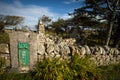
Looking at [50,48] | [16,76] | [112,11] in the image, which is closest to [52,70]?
[16,76]

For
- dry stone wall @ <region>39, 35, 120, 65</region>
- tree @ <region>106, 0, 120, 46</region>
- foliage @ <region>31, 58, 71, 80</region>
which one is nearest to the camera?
foliage @ <region>31, 58, 71, 80</region>

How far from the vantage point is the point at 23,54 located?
8.62 metres

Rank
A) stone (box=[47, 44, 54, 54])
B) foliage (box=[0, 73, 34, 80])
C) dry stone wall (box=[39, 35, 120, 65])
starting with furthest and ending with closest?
dry stone wall (box=[39, 35, 120, 65]) → stone (box=[47, 44, 54, 54]) → foliage (box=[0, 73, 34, 80])

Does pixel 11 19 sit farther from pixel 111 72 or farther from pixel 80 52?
pixel 111 72

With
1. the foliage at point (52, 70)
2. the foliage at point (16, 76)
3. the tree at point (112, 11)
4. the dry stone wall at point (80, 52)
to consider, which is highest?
the tree at point (112, 11)

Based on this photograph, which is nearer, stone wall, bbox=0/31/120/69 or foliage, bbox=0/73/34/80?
foliage, bbox=0/73/34/80

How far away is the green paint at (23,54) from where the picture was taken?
8567 millimetres

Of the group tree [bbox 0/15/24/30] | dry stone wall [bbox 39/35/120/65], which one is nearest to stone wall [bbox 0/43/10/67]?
dry stone wall [bbox 39/35/120/65]

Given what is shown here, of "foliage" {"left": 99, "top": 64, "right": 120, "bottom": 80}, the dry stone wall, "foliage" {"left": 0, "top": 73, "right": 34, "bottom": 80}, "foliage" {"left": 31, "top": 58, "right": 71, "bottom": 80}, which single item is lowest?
"foliage" {"left": 99, "top": 64, "right": 120, "bottom": 80}

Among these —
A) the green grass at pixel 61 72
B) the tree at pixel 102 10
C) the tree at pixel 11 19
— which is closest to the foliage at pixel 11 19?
the tree at pixel 11 19

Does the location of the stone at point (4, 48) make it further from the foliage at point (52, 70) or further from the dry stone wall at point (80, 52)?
the foliage at point (52, 70)

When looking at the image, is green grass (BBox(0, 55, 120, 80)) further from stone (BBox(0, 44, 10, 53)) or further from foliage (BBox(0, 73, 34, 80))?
stone (BBox(0, 44, 10, 53))

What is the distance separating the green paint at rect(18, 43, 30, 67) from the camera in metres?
8.57

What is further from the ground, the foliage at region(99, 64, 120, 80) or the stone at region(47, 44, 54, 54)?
the stone at region(47, 44, 54, 54)
